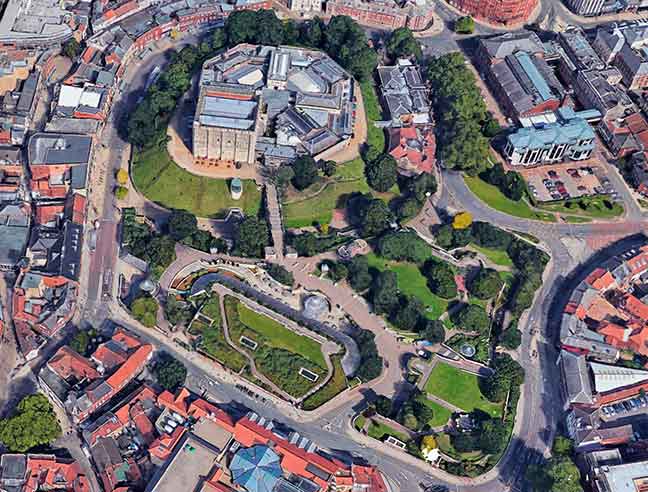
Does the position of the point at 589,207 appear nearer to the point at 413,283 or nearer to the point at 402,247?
the point at 413,283

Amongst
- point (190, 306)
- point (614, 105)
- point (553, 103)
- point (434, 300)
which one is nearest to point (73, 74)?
point (190, 306)

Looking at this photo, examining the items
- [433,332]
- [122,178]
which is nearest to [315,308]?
[433,332]

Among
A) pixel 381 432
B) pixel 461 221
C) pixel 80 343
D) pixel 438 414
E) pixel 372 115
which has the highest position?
pixel 372 115

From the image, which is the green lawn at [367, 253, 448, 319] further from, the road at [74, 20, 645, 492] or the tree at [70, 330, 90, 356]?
the tree at [70, 330, 90, 356]

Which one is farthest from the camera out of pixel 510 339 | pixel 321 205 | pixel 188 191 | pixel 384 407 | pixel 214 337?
pixel 321 205

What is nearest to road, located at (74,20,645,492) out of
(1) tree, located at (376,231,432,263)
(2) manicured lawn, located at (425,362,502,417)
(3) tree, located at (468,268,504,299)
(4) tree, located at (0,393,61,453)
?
(2) manicured lawn, located at (425,362,502,417)

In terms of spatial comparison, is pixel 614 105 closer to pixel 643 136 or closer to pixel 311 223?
pixel 643 136

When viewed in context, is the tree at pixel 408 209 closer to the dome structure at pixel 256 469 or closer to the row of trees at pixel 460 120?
the row of trees at pixel 460 120
